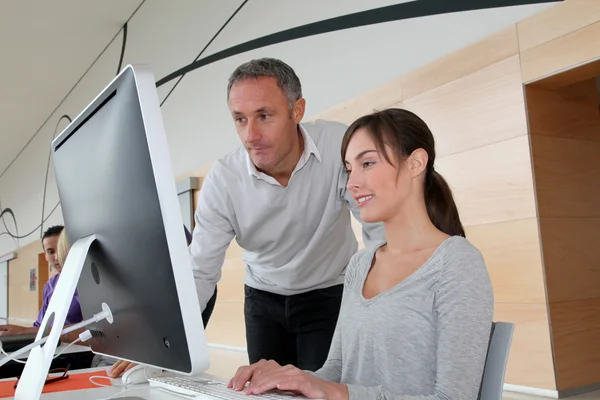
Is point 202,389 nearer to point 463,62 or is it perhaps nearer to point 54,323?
point 54,323

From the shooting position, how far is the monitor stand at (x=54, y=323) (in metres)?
0.82

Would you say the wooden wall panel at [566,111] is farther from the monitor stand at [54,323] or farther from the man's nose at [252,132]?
the monitor stand at [54,323]

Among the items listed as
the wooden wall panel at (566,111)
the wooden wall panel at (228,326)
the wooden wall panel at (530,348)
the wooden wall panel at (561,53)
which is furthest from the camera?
the wooden wall panel at (228,326)

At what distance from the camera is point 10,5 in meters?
5.73

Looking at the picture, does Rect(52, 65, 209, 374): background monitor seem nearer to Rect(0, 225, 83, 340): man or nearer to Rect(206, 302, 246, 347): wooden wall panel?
Rect(0, 225, 83, 340): man

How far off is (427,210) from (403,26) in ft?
6.70

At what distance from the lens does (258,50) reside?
4.25 meters

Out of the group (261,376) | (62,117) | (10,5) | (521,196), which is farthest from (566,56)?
(62,117)

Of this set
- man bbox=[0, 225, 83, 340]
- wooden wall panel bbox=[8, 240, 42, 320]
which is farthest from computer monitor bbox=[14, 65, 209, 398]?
wooden wall panel bbox=[8, 240, 42, 320]

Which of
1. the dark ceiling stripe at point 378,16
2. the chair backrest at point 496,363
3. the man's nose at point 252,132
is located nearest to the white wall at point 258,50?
the dark ceiling stripe at point 378,16

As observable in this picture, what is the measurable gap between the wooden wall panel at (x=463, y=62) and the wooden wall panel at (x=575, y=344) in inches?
43.2

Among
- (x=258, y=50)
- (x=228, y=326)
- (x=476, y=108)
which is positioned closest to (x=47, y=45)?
(x=258, y=50)

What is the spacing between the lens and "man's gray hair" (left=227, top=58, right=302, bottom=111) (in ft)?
5.27

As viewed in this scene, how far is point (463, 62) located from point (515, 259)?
3.06ft
